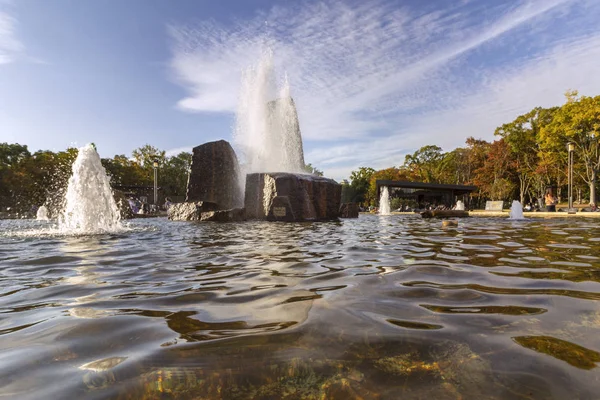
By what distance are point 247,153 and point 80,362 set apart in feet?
61.5

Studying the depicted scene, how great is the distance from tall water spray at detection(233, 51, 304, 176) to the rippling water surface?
644 inches

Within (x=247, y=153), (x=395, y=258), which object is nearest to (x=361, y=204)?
(x=247, y=153)

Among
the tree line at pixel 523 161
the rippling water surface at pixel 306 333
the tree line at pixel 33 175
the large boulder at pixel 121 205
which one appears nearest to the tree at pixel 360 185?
the tree line at pixel 523 161

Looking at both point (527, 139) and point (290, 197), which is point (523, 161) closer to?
point (527, 139)

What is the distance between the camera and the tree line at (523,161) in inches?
1035

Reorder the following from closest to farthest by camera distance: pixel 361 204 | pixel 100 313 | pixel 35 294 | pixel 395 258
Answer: pixel 100 313 < pixel 35 294 < pixel 395 258 < pixel 361 204

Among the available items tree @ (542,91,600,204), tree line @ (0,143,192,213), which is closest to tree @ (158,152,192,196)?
tree line @ (0,143,192,213)

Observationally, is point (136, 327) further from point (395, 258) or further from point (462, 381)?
point (395, 258)

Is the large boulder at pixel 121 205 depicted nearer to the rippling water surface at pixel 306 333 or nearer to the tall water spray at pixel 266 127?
the tall water spray at pixel 266 127

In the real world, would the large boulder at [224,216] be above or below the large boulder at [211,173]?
below

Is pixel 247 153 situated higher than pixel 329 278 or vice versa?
pixel 247 153

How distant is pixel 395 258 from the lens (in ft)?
13.1

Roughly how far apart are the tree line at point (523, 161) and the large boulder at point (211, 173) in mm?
26431

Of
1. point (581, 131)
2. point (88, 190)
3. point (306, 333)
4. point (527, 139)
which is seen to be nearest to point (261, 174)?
point (88, 190)
